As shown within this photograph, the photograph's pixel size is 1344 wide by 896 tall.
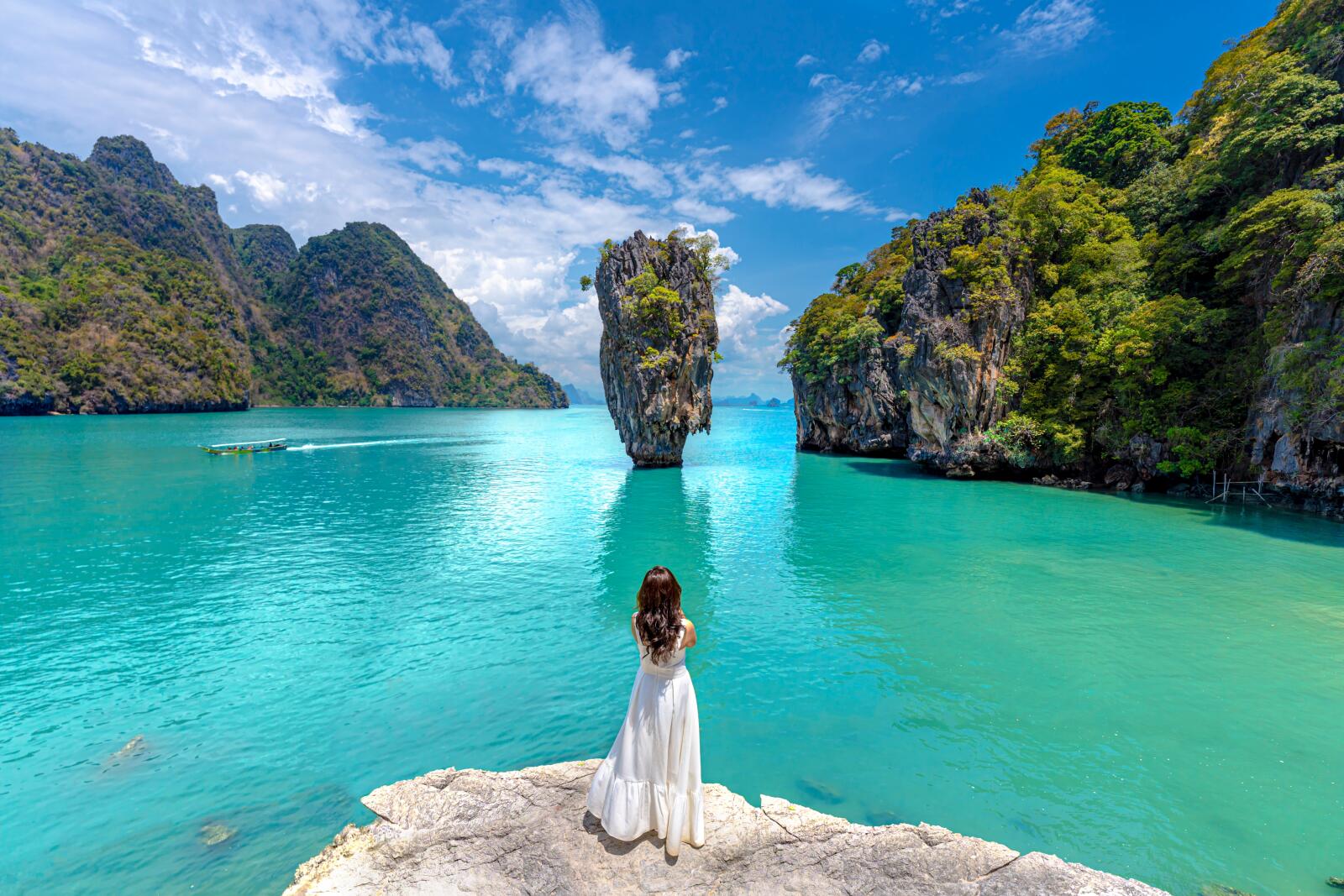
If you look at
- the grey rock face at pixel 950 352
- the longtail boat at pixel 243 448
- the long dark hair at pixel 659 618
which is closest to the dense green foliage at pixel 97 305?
the longtail boat at pixel 243 448

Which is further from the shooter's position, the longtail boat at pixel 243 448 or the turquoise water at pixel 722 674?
the longtail boat at pixel 243 448

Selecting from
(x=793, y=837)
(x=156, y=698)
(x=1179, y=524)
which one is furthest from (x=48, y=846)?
(x=1179, y=524)

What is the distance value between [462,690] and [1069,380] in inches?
1329

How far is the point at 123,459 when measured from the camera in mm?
40031

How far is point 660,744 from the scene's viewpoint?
4.25 metres

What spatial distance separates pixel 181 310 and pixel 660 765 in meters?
145

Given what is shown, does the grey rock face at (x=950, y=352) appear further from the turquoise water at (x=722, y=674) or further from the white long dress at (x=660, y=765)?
the white long dress at (x=660, y=765)

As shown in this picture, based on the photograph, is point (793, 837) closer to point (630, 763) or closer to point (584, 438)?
point (630, 763)

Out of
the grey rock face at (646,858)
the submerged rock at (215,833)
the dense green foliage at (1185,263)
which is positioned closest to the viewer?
the grey rock face at (646,858)

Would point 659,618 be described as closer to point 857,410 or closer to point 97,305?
point 857,410

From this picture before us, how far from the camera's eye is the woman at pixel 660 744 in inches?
165

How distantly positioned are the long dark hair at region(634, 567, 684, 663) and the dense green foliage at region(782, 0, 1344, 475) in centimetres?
2842

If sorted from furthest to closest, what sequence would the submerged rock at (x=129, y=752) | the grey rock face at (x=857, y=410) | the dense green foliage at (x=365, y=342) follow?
the dense green foliage at (x=365, y=342) < the grey rock face at (x=857, y=410) < the submerged rock at (x=129, y=752)

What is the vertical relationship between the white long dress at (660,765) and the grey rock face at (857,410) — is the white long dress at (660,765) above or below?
below
